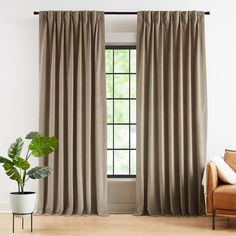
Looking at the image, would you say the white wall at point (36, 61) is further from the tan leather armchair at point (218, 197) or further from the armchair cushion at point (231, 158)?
the tan leather armchair at point (218, 197)

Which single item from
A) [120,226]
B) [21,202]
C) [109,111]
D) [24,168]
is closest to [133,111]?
[109,111]

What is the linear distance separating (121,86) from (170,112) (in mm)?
864

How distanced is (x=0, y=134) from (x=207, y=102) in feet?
8.96

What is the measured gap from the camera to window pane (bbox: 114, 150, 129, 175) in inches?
287

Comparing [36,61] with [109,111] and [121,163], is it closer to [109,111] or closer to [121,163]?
[109,111]

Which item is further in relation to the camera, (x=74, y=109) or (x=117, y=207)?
(x=117, y=207)

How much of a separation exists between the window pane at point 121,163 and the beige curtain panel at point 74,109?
444 mm

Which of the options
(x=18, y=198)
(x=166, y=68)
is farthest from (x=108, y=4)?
(x=18, y=198)

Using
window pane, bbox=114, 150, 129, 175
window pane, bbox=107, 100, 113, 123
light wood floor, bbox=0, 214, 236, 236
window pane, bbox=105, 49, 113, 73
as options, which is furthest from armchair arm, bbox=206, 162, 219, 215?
window pane, bbox=105, 49, 113, 73

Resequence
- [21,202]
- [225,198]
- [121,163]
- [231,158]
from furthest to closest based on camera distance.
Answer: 1. [121,163]
2. [231,158]
3. [225,198]
4. [21,202]

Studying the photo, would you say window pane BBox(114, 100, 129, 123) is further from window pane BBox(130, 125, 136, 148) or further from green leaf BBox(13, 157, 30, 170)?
green leaf BBox(13, 157, 30, 170)

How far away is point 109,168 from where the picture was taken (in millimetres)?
7285

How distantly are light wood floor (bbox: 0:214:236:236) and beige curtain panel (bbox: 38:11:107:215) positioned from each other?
→ 33 centimetres

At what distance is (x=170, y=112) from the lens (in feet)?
22.4
